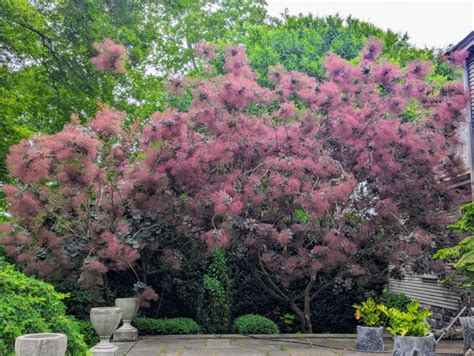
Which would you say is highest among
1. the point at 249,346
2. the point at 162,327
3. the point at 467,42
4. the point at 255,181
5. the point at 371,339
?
the point at 467,42

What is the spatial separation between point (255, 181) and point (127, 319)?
356 centimetres

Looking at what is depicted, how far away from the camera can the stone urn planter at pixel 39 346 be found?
4.73 meters

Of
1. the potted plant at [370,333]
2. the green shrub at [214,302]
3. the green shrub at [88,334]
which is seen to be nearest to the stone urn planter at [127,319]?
the green shrub at [88,334]

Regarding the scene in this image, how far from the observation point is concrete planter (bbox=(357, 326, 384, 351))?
8.59m

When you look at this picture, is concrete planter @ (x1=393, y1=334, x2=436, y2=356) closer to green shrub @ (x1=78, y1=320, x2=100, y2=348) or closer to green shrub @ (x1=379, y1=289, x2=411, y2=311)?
green shrub @ (x1=379, y1=289, x2=411, y2=311)

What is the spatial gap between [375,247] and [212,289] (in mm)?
3418

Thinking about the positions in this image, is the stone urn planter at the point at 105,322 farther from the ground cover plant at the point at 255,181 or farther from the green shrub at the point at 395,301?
the green shrub at the point at 395,301

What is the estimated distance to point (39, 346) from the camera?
4727 mm

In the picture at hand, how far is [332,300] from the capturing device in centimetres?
1259

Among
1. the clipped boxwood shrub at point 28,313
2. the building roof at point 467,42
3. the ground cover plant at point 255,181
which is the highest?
the building roof at point 467,42

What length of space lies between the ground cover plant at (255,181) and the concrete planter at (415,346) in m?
3.25

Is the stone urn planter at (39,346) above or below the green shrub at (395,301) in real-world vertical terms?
below

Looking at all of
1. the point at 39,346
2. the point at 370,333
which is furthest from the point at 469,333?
the point at 39,346

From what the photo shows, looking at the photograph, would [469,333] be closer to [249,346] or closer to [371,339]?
[371,339]
